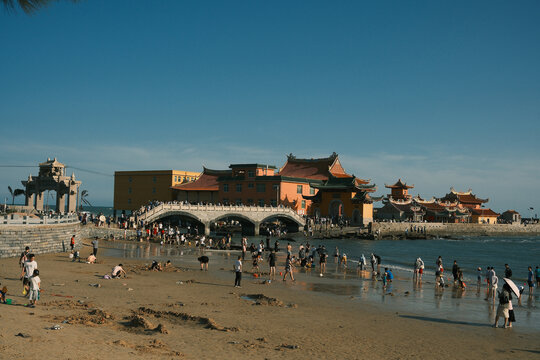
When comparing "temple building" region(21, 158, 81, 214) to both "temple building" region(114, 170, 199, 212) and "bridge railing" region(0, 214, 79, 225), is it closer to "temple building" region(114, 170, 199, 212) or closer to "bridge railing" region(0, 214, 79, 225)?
"temple building" region(114, 170, 199, 212)

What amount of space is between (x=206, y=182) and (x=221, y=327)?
79.8m

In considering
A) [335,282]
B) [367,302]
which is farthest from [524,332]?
[335,282]

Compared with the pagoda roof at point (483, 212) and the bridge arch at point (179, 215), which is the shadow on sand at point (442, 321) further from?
the pagoda roof at point (483, 212)

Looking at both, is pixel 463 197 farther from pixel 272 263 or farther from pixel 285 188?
pixel 272 263

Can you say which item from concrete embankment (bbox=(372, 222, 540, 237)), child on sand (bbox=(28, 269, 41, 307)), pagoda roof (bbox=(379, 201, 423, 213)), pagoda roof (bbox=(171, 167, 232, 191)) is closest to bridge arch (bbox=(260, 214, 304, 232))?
concrete embankment (bbox=(372, 222, 540, 237))

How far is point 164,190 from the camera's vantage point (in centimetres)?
9400

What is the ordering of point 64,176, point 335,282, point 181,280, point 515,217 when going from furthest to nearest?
point 515,217, point 64,176, point 335,282, point 181,280

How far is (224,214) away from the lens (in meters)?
70.8

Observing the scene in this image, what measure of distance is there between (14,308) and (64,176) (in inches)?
2359

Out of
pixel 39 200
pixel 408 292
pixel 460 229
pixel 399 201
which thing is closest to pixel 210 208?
pixel 39 200

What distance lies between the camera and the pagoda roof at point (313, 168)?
93.4 meters

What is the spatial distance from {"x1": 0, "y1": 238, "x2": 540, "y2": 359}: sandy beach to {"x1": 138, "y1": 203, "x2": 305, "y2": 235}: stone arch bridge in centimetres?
3820

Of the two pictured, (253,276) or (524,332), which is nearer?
(524,332)

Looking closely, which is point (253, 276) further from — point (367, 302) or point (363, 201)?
point (363, 201)
